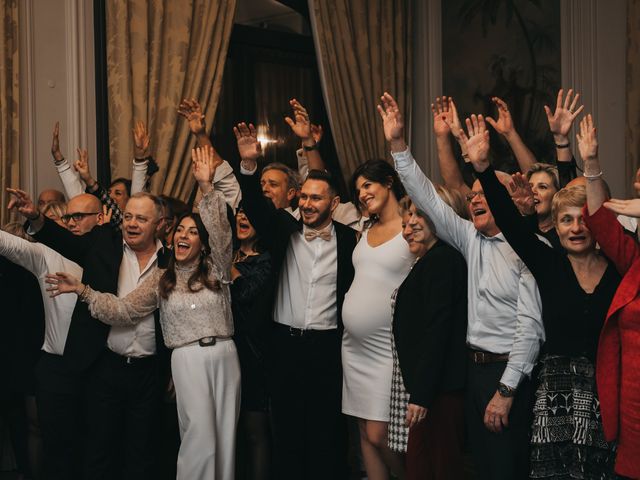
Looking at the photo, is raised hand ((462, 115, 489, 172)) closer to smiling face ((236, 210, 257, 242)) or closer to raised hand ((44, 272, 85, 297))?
smiling face ((236, 210, 257, 242))

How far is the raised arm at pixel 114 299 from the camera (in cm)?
445

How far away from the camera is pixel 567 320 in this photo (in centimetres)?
342

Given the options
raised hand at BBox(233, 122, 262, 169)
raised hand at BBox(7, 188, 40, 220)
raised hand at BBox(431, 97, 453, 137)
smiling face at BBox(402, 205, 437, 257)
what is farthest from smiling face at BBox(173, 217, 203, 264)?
raised hand at BBox(431, 97, 453, 137)

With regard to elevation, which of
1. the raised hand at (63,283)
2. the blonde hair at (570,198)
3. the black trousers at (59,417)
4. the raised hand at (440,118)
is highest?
the raised hand at (440,118)

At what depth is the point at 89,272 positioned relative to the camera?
4754 mm

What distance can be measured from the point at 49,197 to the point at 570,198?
344cm

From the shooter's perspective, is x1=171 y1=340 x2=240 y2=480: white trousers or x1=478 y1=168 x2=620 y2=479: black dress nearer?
x1=478 y1=168 x2=620 y2=479: black dress

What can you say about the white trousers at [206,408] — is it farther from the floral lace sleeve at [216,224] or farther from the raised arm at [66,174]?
the raised arm at [66,174]

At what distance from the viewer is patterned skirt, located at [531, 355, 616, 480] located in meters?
3.37

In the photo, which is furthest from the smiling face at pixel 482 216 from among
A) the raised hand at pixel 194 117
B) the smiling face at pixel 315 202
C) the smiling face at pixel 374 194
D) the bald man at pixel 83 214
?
the bald man at pixel 83 214

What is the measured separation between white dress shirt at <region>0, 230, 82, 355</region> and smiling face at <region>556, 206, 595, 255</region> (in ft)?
8.63

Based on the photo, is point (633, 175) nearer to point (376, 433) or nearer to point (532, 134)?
point (532, 134)

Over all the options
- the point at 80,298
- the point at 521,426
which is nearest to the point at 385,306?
the point at 521,426

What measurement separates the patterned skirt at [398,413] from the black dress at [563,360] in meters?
0.73
